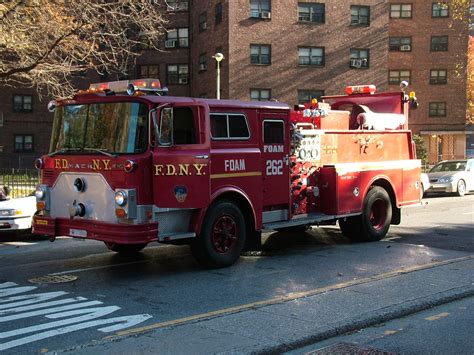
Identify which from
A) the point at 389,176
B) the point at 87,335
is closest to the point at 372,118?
the point at 389,176

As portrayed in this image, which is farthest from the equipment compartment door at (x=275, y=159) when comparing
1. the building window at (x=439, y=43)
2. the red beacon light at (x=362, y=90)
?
the building window at (x=439, y=43)

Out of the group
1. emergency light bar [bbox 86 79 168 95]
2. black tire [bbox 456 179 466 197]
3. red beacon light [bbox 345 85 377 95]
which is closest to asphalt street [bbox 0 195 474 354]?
emergency light bar [bbox 86 79 168 95]

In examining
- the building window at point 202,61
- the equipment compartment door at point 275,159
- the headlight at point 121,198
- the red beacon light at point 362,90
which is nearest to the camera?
the headlight at point 121,198

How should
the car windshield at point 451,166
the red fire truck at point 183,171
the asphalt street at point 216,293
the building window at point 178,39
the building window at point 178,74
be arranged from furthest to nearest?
the building window at point 178,74
the building window at point 178,39
the car windshield at point 451,166
the red fire truck at point 183,171
the asphalt street at point 216,293

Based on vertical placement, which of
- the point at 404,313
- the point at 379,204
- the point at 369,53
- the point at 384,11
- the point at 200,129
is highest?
the point at 384,11

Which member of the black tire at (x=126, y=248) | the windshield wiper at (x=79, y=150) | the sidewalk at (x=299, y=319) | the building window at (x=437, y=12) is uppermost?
the building window at (x=437, y=12)

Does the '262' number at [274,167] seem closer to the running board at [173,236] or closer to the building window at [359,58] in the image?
the running board at [173,236]

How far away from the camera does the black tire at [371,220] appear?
1106 cm

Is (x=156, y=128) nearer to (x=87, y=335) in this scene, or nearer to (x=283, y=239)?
(x=87, y=335)

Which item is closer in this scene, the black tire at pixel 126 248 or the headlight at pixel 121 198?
the headlight at pixel 121 198

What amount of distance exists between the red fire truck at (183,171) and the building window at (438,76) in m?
38.7

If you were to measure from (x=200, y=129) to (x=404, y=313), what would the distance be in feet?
12.0

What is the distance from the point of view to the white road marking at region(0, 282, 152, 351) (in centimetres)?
555

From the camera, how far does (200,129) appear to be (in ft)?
26.4
